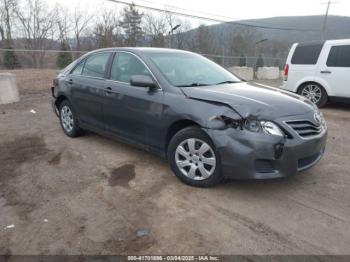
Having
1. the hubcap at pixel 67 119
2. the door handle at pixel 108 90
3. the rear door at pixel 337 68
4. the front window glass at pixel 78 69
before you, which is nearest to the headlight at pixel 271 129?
the door handle at pixel 108 90

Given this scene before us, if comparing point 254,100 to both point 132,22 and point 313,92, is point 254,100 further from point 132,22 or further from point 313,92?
point 132,22

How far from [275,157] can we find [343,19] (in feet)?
373

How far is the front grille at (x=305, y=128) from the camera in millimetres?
3347

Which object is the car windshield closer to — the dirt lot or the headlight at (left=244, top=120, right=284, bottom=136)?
the headlight at (left=244, top=120, right=284, bottom=136)

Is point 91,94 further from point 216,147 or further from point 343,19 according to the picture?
point 343,19

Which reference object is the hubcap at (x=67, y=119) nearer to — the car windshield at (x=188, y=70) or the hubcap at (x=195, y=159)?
the car windshield at (x=188, y=70)

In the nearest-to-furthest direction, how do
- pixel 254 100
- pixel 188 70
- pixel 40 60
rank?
1. pixel 254 100
2. pixel 188 70
3. pixel 40 60

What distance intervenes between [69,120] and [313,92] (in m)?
6.47

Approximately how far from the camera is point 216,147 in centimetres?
334

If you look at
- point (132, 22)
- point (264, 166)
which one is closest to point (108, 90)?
point (264, 166)

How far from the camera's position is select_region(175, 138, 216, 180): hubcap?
348 centimetres

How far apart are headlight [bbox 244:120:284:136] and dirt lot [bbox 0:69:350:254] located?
2.55 feet

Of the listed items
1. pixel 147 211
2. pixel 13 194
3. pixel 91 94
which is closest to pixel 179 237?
pixel 147 211

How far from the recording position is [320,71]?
838 centimetres
